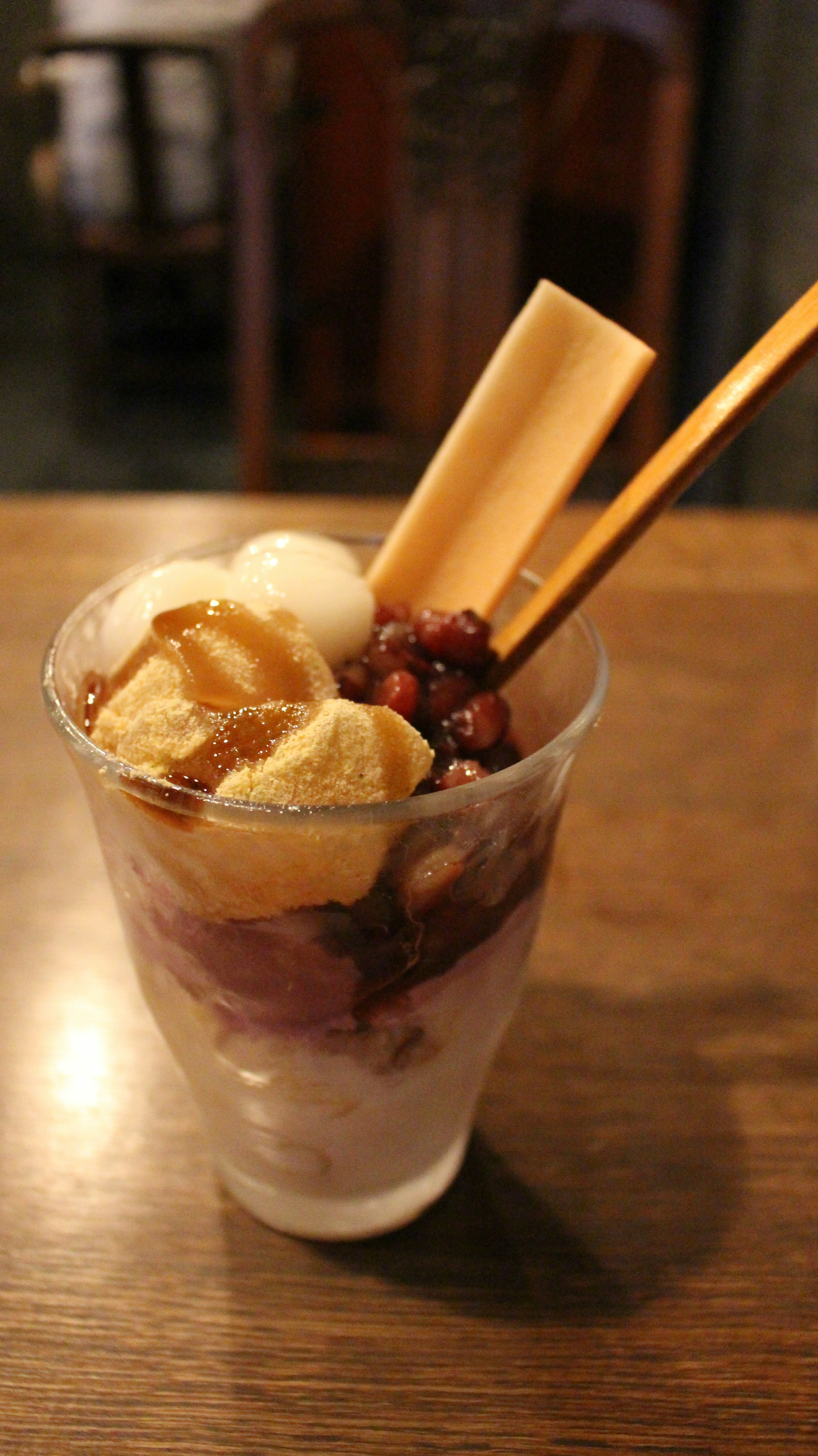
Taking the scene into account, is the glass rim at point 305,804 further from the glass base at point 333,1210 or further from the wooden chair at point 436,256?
the wooden chair at point 436,256

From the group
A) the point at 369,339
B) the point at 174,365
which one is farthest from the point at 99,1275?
the point at 174,365

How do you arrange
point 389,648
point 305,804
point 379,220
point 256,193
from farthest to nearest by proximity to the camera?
point 379,220
point 256,193
point 389,648
point 305,804

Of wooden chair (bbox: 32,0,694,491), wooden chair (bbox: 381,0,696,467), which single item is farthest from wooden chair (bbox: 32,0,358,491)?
wooden chair (bbox: 381,0,696,467)

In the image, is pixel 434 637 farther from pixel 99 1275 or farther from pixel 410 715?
pixel 99 1275

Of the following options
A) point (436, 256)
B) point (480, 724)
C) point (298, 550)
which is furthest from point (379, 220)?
point (480, 724)

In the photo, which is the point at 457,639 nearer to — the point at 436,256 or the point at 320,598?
the point at 320,598

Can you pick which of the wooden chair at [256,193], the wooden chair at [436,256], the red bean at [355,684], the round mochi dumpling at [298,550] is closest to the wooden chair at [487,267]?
the wooden chair at [436,256]

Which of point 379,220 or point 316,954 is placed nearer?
point 316,954
